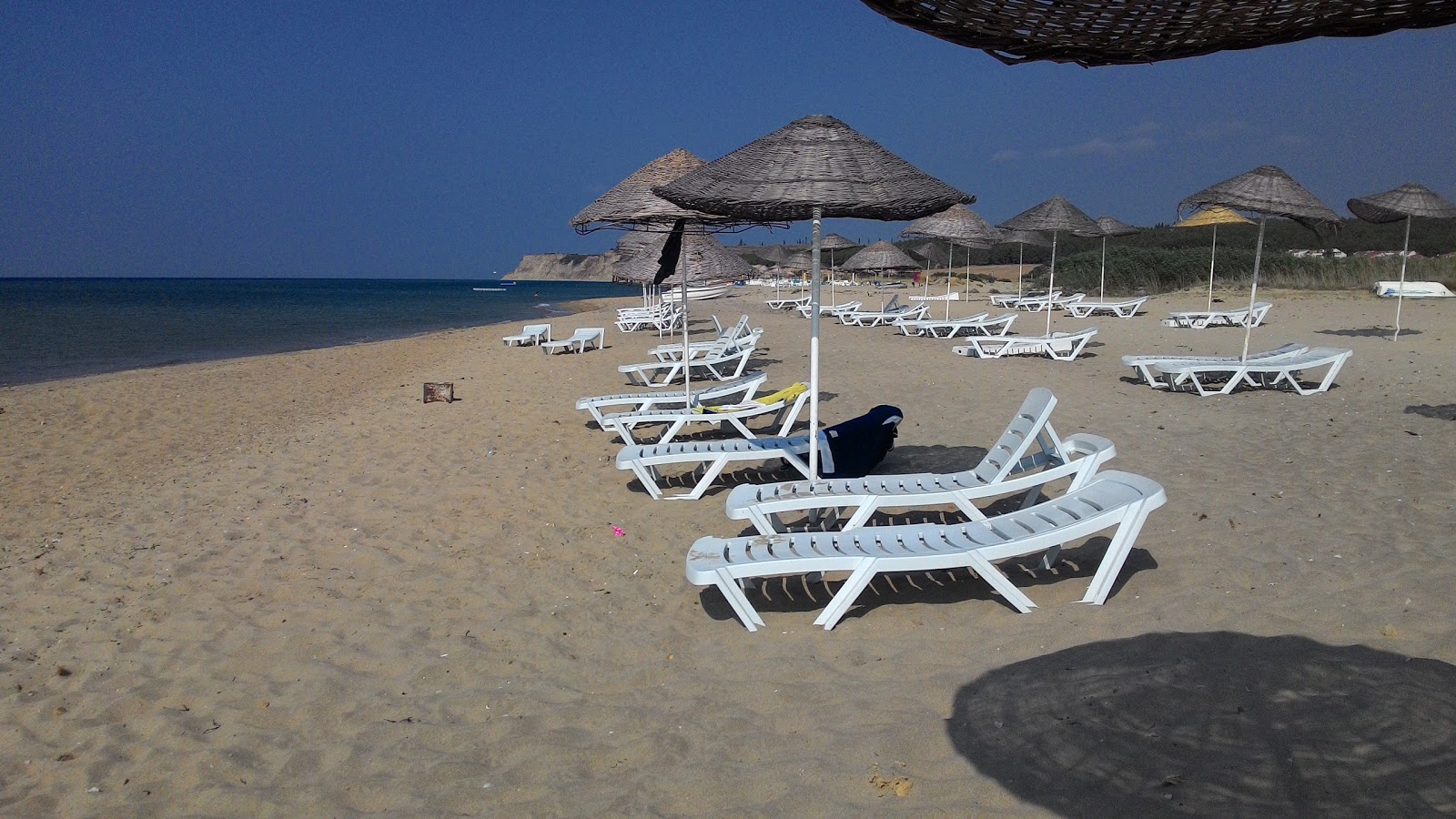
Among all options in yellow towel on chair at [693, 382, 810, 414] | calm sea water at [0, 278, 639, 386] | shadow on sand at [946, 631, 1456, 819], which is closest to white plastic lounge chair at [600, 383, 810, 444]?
yellow towel on chair at [693, 382, 810, 414]

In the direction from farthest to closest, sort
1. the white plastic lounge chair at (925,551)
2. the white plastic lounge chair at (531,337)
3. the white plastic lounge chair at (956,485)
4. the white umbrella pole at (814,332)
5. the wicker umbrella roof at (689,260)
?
the white plastic lounge chair at (531,337) < the wicker umbrella roof at (689,260) < the white umbrella pole at (814,332) < the white plastic lounge chair at (956,485) < the white plastic lounge chair at (925,551)

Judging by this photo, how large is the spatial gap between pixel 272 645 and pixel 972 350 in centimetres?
1135

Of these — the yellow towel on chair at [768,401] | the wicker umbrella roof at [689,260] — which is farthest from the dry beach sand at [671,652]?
the wicker umbrella roof at [689,260]

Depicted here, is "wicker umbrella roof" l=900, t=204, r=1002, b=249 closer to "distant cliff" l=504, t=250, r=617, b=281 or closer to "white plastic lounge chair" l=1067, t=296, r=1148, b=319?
"white plastic lounge chair" l=1067, t=296, r=1148, b=319

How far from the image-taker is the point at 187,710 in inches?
119

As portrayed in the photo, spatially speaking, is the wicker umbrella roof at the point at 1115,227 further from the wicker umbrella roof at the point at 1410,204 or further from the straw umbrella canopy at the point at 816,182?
the straw umbrella canopy at the point at 816,182

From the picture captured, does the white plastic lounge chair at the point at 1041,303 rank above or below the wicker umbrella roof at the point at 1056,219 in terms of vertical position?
below

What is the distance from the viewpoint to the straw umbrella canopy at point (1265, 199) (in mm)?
8492

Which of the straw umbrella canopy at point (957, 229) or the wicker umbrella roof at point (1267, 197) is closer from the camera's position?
the wicker umbrella roof at point (1267, 197)

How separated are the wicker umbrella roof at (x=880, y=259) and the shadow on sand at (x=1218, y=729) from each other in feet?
66.9

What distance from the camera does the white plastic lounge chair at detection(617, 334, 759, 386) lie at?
10984mm

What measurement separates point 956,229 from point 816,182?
36.0 feet

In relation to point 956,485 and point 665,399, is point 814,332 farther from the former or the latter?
point 665,399

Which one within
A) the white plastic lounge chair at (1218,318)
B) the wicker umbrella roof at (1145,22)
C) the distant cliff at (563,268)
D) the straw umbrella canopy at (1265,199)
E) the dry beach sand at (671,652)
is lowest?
the dry beach sand at (671,652)
